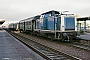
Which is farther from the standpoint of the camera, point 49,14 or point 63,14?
point 49,14

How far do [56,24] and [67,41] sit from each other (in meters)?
2.41

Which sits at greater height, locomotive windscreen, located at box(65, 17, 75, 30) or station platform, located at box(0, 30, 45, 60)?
locomotive windscreen, located at box(65, 17, 75, 30)

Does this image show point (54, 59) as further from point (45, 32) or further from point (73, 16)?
point (45, 32)

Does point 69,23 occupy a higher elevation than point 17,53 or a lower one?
higher

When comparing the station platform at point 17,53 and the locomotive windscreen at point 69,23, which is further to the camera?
the locomotive windscreen at point 69,23

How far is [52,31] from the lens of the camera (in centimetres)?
2209

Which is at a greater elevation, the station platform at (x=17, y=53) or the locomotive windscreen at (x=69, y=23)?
the locomotive windscreen at (x=69, y=23)

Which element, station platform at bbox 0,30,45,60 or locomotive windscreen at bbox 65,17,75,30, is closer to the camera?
station platform at bbox 0,30,45,60

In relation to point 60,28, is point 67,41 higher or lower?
lower

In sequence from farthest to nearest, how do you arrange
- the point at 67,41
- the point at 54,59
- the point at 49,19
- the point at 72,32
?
the point at 49,19, the point at 67,41, the point at 72,32, the point at 54,59

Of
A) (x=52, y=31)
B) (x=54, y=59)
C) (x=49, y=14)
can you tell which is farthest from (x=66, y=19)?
(x=54, y=59)

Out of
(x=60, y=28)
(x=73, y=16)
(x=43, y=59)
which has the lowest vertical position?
(x=43, y=59)

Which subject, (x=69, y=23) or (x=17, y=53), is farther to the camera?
(x=69, y=23)

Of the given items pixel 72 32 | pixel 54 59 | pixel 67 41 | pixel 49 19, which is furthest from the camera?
pixel 49 19
